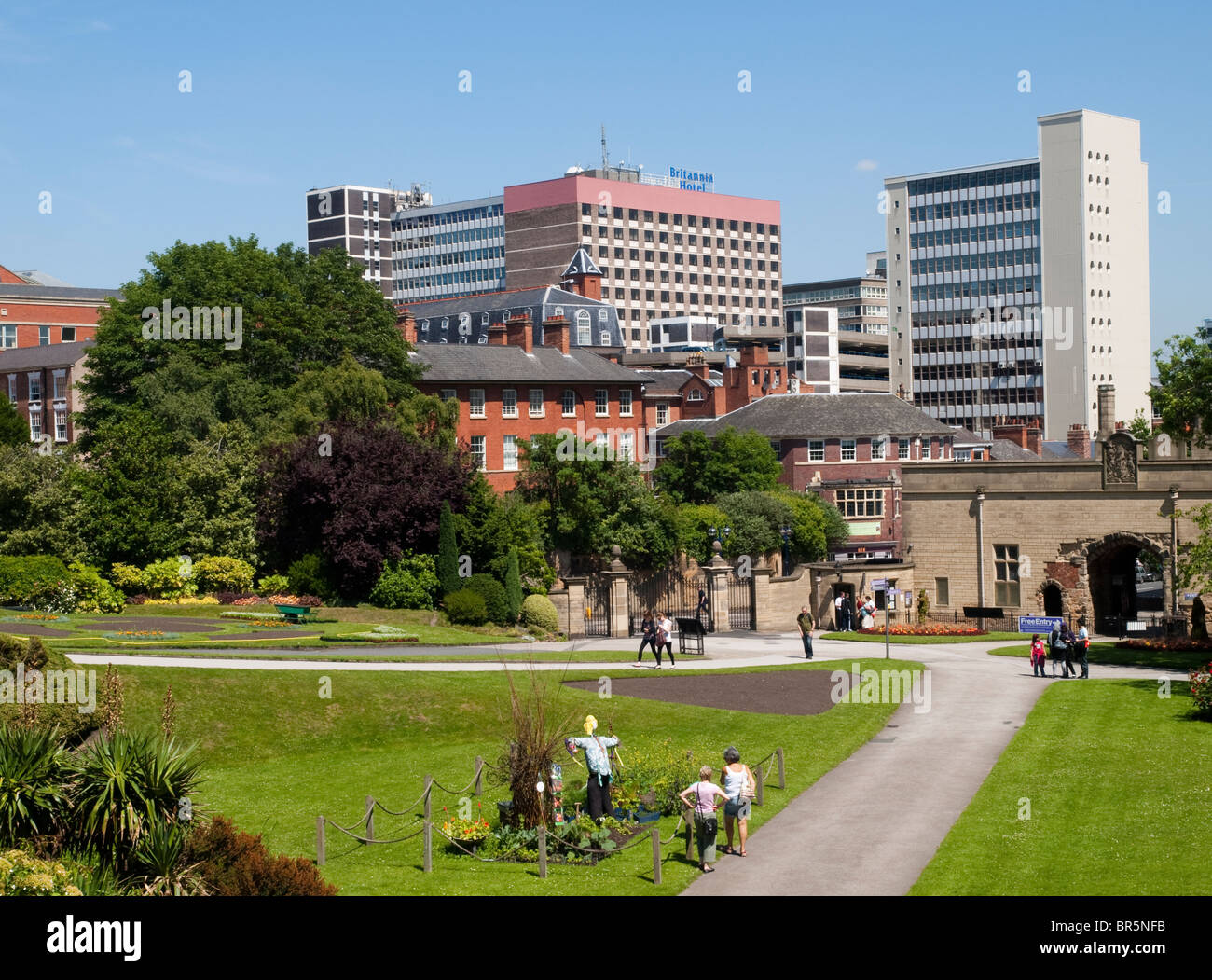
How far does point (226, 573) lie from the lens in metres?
54.8

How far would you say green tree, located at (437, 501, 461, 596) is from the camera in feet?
180

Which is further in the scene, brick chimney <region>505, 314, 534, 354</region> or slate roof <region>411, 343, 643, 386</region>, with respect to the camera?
brick chimney <region>505, 314, 534, 354</region>

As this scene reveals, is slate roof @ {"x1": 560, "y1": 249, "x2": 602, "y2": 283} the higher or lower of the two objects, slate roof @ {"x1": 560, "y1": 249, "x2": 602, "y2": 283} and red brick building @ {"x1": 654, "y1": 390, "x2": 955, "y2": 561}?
the higher

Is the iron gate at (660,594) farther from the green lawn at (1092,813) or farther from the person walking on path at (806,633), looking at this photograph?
the green lawn at (1092,813)

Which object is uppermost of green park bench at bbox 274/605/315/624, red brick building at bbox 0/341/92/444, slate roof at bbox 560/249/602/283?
slate roof at bbox 560/249/602/283

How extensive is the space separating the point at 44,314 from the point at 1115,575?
92.1 m

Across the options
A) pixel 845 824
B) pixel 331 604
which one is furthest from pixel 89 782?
pixel 331 604

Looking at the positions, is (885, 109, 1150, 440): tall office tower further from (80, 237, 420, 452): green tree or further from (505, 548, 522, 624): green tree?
(505, 548, 522, 624): green tree

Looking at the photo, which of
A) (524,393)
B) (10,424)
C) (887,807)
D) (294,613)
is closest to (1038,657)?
(887,807)

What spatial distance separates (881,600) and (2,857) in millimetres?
46337

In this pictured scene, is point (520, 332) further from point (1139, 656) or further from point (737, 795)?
point (737, 795)

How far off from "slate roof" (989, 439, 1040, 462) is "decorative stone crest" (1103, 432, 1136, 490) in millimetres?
42612

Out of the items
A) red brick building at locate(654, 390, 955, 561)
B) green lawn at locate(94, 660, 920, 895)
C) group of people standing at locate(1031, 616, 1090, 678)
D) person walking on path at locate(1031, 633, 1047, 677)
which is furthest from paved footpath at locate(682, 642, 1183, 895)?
red brick building at locate(654, 390, 955, 561)

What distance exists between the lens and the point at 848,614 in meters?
55.8
